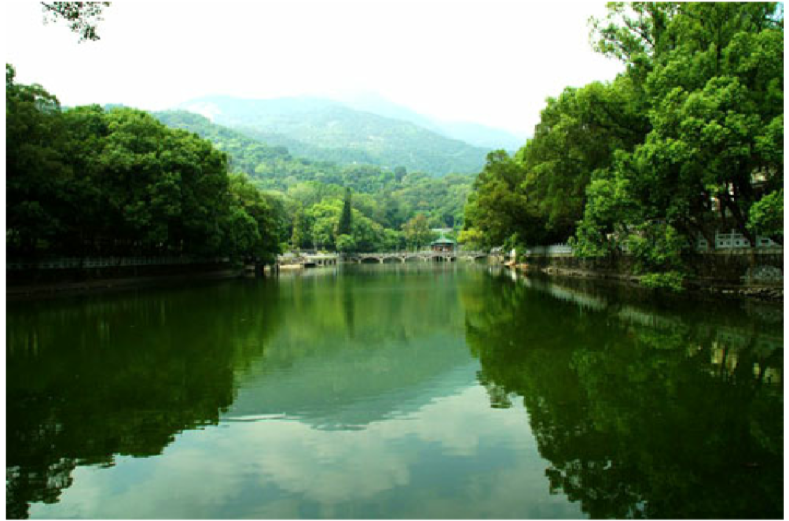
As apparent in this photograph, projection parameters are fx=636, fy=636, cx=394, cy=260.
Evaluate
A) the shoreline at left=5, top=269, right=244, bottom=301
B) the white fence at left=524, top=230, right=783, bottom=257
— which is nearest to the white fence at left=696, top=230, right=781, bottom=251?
the white fence at left=524, top=230, right=783, bottom=257

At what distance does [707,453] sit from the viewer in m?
6.29

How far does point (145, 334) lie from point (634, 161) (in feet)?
54.0

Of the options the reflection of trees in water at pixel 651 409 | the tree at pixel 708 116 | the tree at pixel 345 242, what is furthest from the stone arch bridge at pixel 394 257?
the reflection of trees in water at pixel 651 409

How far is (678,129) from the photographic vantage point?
19312 mm

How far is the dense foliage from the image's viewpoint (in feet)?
84.2

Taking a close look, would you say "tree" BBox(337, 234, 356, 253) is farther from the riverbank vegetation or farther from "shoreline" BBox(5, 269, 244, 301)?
the riverbank vegetation

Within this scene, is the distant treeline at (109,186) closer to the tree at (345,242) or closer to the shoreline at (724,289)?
the shoreline at (724,289)

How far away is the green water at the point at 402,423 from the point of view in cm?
554

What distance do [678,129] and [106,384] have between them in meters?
17.2

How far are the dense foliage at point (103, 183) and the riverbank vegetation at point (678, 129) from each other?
20316 millimetres

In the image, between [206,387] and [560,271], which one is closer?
[206,387]

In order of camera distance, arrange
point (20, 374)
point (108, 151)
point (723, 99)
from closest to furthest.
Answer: point (20, 374), point (723, 99), point (108, 151)

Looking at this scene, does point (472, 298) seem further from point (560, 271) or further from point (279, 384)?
point (560, 271)

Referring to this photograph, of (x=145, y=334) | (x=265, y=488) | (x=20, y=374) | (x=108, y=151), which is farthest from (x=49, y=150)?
(x=265, y=488)
